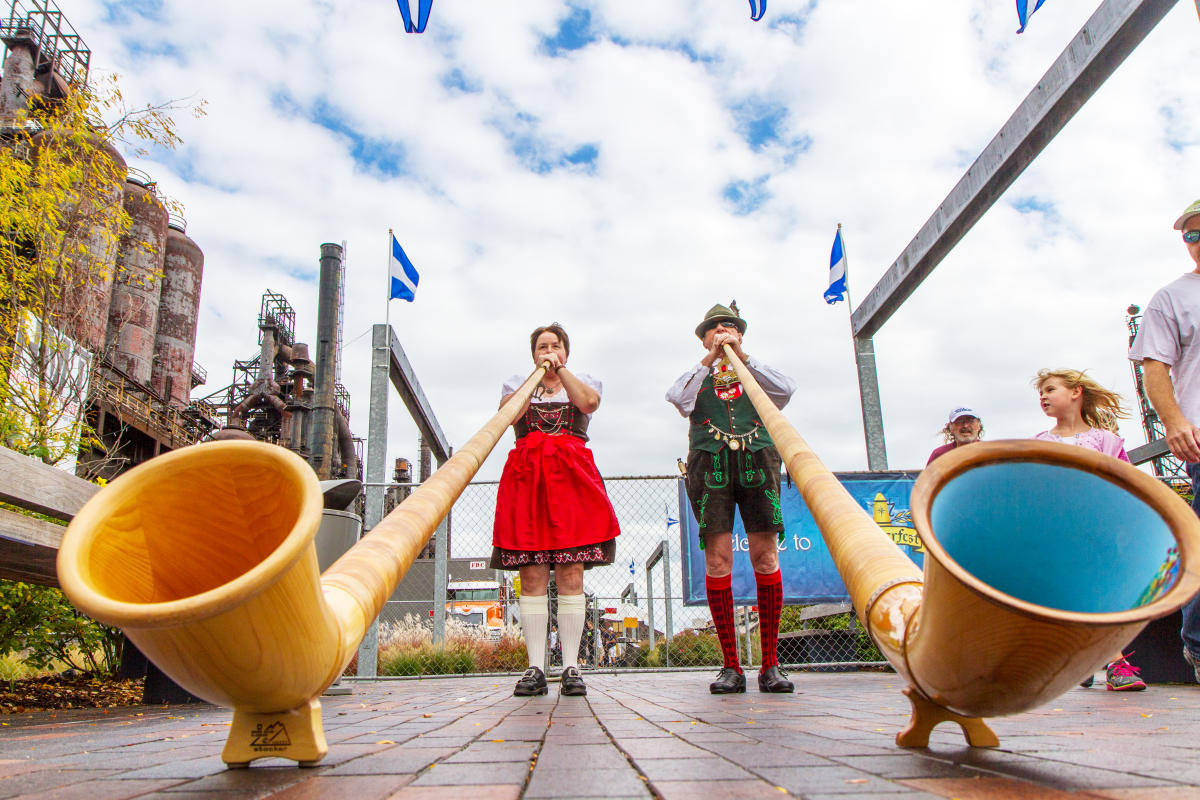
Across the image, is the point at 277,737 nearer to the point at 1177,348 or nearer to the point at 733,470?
the point at 733,470

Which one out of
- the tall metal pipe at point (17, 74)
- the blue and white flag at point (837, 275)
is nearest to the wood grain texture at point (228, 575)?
the blue and white flag at point (837, 275)

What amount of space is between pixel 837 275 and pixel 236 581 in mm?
6147

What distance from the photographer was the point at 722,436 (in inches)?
139

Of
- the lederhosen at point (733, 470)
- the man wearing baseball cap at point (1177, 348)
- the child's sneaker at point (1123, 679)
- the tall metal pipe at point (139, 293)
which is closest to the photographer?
the man wearing baseball cap at point (1177, 348)

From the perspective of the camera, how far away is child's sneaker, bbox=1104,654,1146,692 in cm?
324

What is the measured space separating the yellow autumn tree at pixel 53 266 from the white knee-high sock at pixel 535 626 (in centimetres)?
356

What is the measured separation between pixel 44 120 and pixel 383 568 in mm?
7595

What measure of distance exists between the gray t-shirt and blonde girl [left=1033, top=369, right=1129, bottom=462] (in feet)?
2.72

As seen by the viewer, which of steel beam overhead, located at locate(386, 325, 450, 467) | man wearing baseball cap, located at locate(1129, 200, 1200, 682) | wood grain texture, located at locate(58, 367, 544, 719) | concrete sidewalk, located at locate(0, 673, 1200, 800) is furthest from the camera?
steel beam overhead, located at locate(386, 325, 450, 467)

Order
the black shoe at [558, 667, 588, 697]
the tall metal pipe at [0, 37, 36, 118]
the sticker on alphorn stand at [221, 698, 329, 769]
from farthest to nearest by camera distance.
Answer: the tall metal pipe at [0, 37, 36, 118], the black shoe at [558, 667, 588, 697], the sticker on alphorn stand at [221, 698, 329, 769]

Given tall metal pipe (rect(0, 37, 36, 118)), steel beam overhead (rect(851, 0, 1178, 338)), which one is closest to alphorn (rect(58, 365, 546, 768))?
steel beam overhead (rect(851, 0, 1178, 338))

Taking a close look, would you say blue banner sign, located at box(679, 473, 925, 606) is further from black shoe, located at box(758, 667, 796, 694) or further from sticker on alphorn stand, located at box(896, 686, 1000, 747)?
sticker on alphorn stand, located at box(896, 686, 1000, 747)

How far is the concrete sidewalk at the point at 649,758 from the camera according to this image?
1.07m

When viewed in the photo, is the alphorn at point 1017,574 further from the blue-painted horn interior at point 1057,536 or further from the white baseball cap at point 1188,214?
the white baseball cap at point 1188,214
